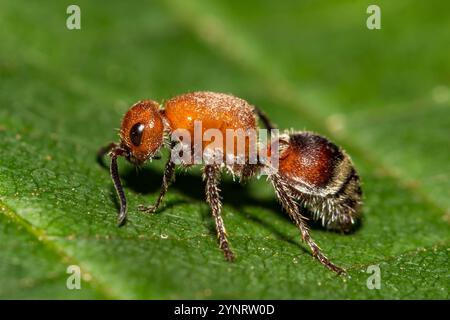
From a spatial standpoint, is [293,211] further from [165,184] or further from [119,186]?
[119,186]

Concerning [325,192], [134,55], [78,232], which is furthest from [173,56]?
[78,232]

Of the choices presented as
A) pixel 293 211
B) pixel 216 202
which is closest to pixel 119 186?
pixel 216 202

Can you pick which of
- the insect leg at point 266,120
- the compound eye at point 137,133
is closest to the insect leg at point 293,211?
the insect leg at point 266,120

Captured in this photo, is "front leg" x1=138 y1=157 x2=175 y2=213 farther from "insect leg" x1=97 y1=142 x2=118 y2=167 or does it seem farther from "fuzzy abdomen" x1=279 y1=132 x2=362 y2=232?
"fuzzy abdomen" x1=279 y1=132 x2=362 y2=232

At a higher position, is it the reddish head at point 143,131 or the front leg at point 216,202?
the reddish head at point 143,131

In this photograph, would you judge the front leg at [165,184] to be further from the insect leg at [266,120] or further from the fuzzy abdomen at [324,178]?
the insect leg at [266,120]

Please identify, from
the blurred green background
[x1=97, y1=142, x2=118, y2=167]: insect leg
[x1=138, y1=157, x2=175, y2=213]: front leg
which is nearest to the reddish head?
[x1=138, y1=157, x2=175, y2=213]: front leg

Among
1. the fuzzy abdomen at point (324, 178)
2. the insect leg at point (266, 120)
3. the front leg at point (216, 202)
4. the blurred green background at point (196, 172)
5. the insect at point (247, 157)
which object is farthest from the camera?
the insect leg at point (266, 120)
